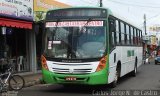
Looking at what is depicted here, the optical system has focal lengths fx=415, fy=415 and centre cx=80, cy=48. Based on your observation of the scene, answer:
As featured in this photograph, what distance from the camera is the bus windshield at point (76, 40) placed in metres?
14.6

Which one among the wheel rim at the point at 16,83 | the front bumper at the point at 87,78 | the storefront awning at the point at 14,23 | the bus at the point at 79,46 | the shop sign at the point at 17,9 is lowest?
the wheel rim at the point at 16,83

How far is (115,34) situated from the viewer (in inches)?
640

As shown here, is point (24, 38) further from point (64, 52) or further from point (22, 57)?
point (64, 52)

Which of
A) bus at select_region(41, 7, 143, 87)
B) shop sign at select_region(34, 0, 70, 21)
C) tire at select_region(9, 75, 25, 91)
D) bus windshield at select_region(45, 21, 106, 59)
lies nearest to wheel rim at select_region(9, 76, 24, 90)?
tire at select_region(9, 75, 25, 91)

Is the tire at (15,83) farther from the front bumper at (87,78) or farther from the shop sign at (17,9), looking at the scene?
the shop sign at (17,9)

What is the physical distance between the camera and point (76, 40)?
48.3 ft

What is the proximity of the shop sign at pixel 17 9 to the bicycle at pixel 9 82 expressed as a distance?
4.11m

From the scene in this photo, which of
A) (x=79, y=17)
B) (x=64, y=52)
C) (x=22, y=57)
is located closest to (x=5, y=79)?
(x=64, y=52)

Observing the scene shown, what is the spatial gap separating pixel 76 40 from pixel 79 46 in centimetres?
26

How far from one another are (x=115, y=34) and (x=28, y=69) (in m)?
9.44

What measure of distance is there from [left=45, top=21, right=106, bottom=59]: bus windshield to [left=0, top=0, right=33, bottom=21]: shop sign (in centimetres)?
497

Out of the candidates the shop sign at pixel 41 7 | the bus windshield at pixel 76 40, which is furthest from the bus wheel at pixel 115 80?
the shop sign at pixel 41 7

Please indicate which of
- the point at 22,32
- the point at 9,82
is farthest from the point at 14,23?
the point at 9,82

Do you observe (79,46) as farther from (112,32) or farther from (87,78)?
(112,32)
